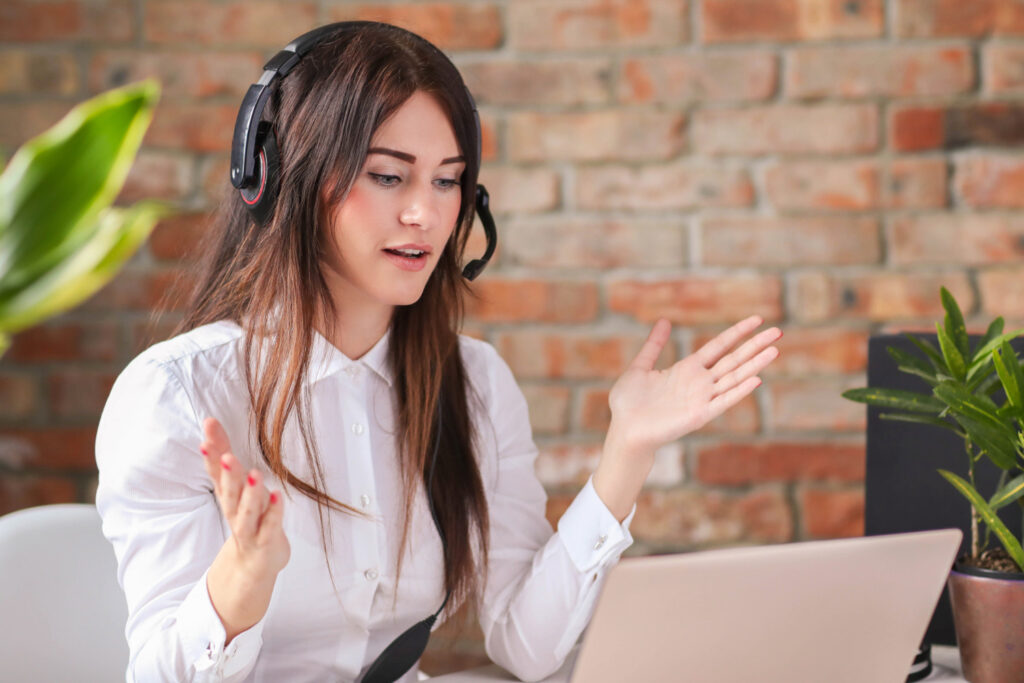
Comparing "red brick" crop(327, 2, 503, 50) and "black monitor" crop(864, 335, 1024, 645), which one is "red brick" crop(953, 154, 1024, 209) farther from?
"red brick" crop(327, 2, 503, 50)

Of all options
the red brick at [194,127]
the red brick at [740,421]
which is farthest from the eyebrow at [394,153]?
the red brick at [740,421]

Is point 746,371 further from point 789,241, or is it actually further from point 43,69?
point 43,69

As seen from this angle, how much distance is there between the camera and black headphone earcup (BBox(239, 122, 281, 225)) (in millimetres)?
973

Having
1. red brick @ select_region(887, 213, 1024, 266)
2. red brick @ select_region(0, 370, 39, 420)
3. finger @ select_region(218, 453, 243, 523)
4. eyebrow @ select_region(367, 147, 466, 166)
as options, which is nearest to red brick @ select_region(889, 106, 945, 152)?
red brick @ select_region(887, 213, 1024, 266)

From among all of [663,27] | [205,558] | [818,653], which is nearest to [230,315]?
[205,558]

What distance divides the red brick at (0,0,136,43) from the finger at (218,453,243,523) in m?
1.11

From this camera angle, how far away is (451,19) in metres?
1.52

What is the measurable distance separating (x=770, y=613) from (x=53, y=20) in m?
1.43

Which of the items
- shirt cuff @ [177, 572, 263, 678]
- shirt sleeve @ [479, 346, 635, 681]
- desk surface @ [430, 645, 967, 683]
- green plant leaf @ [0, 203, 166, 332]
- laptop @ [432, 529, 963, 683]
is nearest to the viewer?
green plant leaf @ [0, 203, 166, 332]

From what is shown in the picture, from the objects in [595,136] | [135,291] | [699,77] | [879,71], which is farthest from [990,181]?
[135,291]

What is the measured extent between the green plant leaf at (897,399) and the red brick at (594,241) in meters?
0.61

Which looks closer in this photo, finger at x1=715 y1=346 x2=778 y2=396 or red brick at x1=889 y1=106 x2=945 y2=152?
finger at x1=715 y1=346 x2=778 y2=396

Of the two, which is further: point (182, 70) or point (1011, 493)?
point (182, 70)

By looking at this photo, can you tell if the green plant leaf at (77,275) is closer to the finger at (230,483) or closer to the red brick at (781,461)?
the finger at (230,483)
